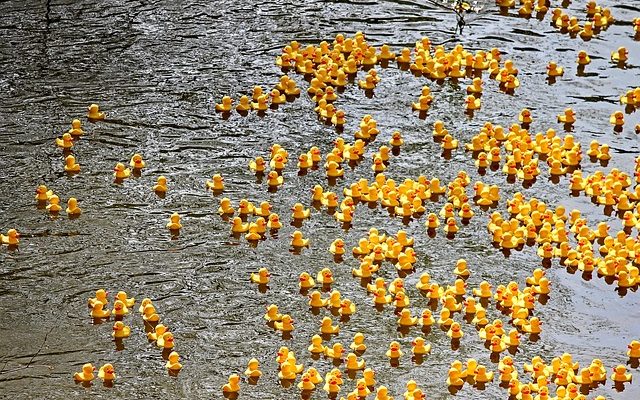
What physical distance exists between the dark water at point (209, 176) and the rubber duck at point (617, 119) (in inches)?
4.7

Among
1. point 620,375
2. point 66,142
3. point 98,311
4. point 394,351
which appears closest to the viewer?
point 620,375

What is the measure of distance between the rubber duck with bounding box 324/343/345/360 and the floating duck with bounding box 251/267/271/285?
0.87m

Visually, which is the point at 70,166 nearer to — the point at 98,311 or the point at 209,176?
the point at 209,176

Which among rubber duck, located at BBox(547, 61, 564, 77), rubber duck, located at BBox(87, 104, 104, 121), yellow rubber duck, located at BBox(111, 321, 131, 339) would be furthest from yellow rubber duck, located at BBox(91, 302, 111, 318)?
rubber duck, located at BBox(547, 61, 564, 77)

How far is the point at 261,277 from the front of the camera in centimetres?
790

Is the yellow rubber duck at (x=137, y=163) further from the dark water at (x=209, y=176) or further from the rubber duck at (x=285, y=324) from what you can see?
the rubber duck at (x=285, y=324)

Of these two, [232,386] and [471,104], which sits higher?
[471,104]

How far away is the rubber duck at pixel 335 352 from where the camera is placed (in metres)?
7.19

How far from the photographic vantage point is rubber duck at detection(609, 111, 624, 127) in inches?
386

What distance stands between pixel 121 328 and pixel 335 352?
56.4 inches

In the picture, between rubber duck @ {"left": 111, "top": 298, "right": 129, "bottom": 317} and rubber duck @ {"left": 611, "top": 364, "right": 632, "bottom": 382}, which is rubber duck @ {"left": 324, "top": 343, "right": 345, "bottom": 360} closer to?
rubber duck @ {"left": 111, "top": 298, "right": 129, "bottom": 317}

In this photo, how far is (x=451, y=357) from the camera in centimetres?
726

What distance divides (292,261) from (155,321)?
119cm

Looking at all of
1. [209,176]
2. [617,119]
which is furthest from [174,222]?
[617,119]
